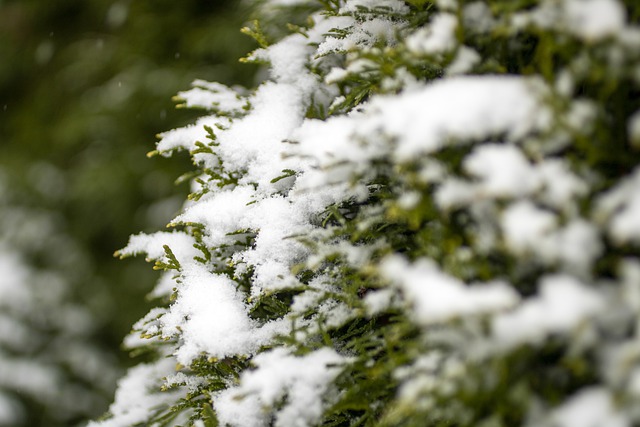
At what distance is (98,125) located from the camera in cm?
440

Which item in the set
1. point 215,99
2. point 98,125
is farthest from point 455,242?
point 98,125

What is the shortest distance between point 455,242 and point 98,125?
166 inches

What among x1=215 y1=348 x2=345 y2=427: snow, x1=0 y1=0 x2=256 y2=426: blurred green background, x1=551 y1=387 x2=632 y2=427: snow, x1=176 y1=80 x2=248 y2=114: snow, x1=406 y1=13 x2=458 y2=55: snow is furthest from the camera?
x1=0 y1=0 x2=256 y2=426: blurred green background

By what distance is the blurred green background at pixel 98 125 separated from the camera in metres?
3.83

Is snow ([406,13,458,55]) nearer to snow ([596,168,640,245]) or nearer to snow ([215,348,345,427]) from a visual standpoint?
snow ([596,168,640,245])

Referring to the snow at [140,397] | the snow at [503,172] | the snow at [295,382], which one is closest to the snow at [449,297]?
the snow at [503,172]

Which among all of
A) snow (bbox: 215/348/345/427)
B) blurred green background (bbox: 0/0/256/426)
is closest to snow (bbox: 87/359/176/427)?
snow (bbox: 215/348/345/427)

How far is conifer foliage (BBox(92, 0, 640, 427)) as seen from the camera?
788mm

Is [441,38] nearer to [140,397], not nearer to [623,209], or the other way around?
[623,209]

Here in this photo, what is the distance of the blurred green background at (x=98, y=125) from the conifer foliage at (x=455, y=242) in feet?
7.78

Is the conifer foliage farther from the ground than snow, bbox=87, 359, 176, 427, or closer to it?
closer to it

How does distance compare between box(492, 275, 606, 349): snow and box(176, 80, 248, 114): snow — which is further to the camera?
box(176, 80, 248, 114): snow

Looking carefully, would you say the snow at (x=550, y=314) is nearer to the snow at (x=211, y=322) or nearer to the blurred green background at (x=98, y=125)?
the snow at (x=211, y=322)

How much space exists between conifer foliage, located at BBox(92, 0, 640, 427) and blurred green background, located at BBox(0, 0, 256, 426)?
7.78 ft
